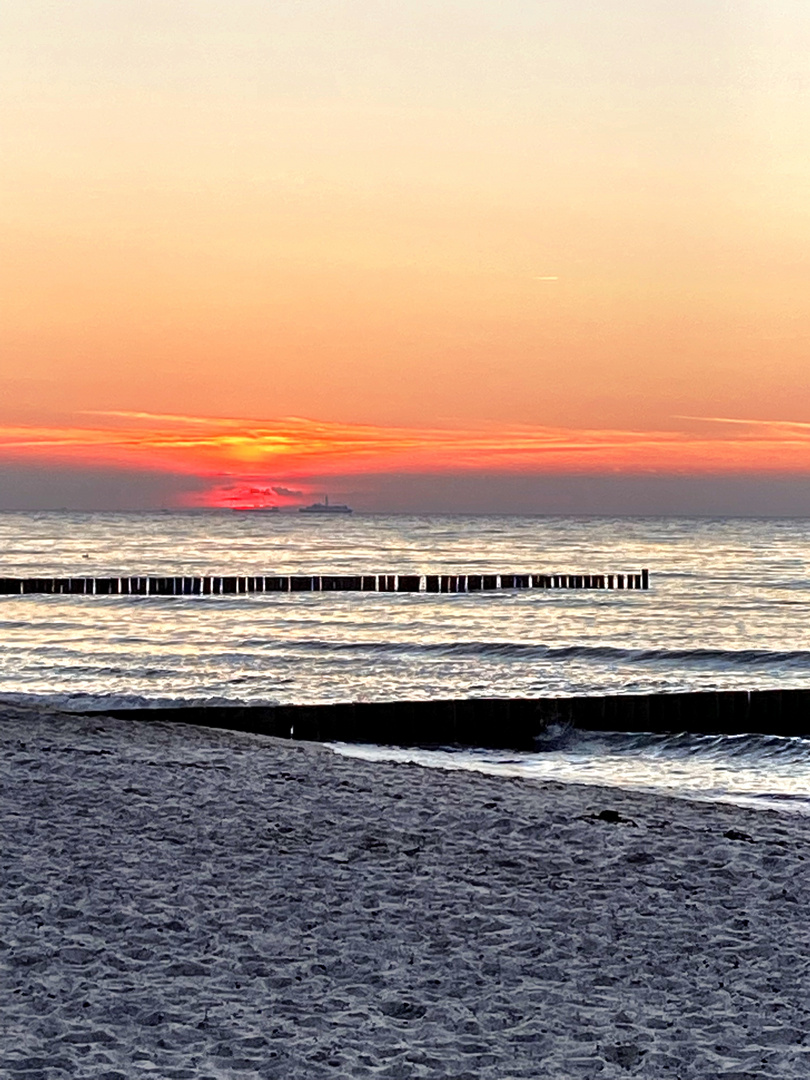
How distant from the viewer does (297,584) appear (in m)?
56.4

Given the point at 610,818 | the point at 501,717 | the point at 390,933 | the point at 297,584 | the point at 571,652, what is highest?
the point at 390,933

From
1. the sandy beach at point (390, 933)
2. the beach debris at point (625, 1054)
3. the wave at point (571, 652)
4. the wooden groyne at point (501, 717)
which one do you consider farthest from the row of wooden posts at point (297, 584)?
the beach debris at point (625, 1054)

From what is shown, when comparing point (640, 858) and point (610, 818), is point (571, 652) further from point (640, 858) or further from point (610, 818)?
point (640, 858)

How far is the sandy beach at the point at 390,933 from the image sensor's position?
6168 millimetres

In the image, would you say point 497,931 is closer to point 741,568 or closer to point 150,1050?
point 150,1050

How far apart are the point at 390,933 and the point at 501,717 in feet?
36.1

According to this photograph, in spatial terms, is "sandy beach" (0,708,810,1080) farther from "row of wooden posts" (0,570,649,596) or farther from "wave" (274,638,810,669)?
"row of wooden posts" (0,570,649,596)

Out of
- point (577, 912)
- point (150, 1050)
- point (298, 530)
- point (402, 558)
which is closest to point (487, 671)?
point (577, 912)

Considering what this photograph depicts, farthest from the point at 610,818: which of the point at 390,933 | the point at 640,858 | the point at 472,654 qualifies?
the point at 472,654

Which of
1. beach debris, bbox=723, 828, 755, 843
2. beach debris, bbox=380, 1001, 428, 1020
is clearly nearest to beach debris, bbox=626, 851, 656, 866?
beach debris, bbox=723, 828, 755, 843

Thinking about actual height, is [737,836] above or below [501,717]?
above

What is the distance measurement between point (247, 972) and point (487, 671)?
2242cm

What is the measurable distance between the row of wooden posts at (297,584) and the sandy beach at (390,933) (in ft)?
134

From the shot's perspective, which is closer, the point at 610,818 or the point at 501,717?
the point at 610,818
